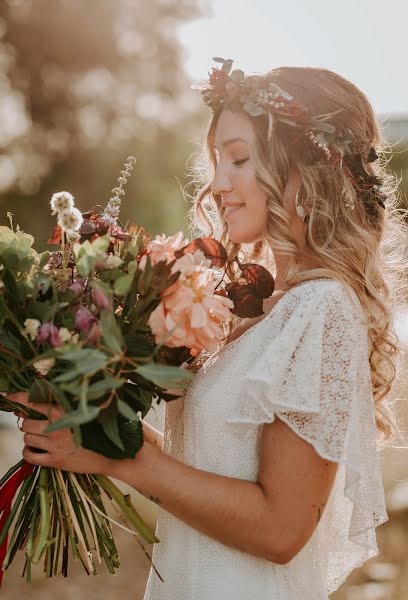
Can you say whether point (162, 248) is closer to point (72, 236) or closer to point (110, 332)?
point (72, 236)

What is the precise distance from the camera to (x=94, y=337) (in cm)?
136

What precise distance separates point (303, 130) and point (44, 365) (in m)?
0.95

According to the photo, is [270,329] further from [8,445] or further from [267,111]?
[8,445]

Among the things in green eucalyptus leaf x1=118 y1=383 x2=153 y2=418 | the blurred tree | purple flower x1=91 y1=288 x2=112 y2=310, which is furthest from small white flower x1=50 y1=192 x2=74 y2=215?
the blurred tree

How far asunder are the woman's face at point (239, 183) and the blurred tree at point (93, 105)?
17.5 ft

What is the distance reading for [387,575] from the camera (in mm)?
4770

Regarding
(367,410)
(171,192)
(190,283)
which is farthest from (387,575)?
(171,192)

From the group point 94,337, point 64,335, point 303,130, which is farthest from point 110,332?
point 303,130

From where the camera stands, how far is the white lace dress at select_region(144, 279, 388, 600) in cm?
166

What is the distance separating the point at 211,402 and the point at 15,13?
660 centimetres

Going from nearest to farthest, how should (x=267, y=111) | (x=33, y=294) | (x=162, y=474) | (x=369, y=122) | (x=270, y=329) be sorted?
1. (x=33, y=294)
2. (x=162, y=474)
3. (x=270, y=329)
4. (x=267, y=111)
5. (x=369, y=122)

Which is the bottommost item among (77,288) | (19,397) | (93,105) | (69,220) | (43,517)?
(93,105)

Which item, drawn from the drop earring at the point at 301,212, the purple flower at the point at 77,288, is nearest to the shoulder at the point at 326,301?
the drop earring at the point at 301,212

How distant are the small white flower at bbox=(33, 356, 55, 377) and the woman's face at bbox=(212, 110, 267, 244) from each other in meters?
0.77
